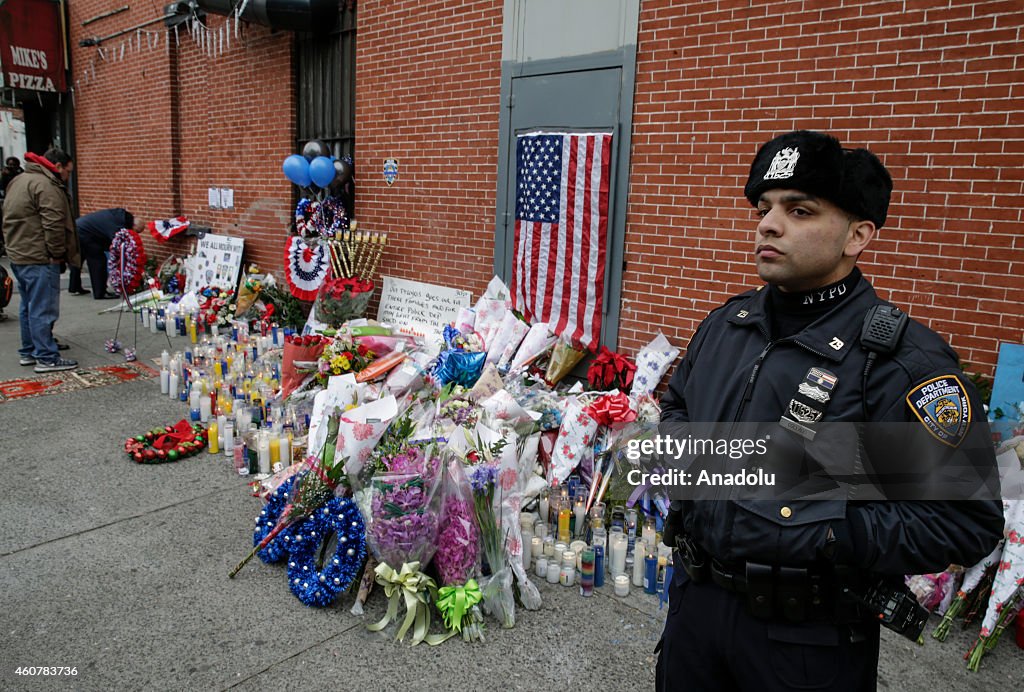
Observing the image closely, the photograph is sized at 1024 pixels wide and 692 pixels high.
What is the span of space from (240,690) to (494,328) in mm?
3619

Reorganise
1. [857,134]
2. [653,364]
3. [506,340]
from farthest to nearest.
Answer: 1. [506,340]
2. [653,364]
3. [857,134]

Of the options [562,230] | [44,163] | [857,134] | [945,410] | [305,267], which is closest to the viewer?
[945,410]

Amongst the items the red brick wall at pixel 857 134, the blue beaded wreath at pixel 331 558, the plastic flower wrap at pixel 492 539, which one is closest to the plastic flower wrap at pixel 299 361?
the blue beaded wreath at pixel 331 558

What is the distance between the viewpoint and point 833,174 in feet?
5.48

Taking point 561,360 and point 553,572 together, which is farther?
point 561,360

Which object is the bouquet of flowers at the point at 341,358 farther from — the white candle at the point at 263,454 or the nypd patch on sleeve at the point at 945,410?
the nypd patch on sleeve at the point at 945,410

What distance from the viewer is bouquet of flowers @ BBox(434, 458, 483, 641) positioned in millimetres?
3303

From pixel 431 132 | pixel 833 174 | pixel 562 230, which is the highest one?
pixel 431 132

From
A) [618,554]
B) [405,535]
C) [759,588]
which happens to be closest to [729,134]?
[618,554]

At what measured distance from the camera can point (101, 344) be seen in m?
8.45

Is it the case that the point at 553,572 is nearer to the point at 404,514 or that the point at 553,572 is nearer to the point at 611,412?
the point at 404,514

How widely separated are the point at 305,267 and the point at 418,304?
151cm

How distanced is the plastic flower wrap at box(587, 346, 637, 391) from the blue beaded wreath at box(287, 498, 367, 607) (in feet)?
7.93

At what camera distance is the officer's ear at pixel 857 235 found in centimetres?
173
